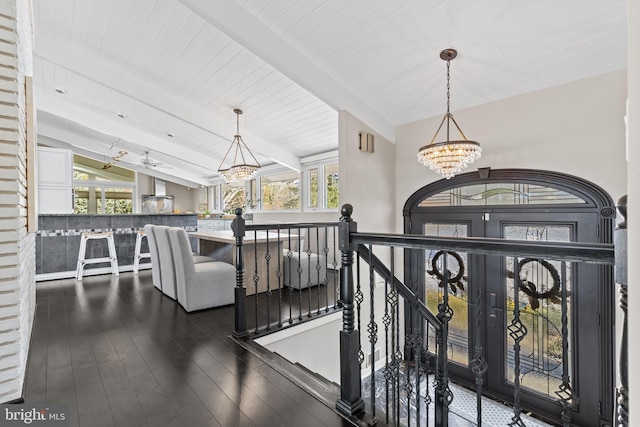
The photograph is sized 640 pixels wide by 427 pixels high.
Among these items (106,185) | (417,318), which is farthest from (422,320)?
(106,185)

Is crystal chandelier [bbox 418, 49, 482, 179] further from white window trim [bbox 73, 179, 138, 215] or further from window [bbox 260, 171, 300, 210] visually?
white window trim [bbox 73, 179, 138, 215]

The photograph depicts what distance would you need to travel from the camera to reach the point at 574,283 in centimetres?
323

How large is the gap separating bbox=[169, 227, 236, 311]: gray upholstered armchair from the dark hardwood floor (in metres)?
0.14

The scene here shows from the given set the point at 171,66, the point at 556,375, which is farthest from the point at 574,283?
the point at 171,66

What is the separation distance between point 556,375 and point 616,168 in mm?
2267

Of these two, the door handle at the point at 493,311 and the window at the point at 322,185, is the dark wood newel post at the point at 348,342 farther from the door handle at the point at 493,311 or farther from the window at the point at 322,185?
the window at the point at 322,185

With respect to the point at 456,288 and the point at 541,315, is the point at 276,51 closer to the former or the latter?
the point at 456,288

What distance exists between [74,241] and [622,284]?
674cm

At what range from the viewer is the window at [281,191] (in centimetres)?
708

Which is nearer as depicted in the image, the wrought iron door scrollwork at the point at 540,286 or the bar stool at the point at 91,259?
the wrought iron door scrollwork at the point at 540,286

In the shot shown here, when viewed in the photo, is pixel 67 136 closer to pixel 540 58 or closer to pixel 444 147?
pixel 444 147

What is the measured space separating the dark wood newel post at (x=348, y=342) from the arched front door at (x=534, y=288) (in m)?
1.54

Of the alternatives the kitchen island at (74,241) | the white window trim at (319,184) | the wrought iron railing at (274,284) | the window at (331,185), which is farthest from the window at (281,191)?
the kitchen island at (74,241)

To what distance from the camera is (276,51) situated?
3090mm
